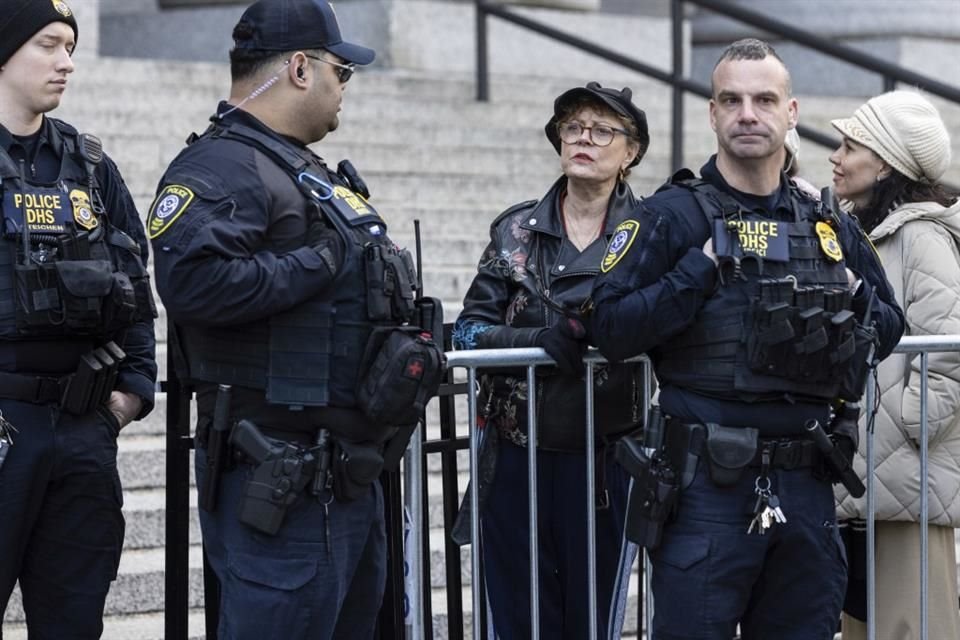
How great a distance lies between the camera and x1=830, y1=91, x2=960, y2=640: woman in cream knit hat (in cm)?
493

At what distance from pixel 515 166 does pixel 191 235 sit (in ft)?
17.9

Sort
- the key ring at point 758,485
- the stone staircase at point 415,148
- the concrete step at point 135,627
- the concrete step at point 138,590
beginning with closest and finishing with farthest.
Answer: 1. the key ring at point 758,485
2. the concrete step at point 135,627
3. the concrete step at point 138,590
4. the stone staircase at point 415,148

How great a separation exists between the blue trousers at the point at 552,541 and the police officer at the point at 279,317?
0.91 meters

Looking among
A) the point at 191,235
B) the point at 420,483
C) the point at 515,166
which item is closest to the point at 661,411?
the point at 420,483

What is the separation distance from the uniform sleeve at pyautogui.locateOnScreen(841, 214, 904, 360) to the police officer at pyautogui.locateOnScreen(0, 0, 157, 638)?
5.81 feet

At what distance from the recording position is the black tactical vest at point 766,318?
159 inches

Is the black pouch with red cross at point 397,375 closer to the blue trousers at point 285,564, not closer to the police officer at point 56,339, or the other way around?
the blue trousers at point 285,564

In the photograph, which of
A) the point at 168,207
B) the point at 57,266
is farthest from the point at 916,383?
the point at 57,266

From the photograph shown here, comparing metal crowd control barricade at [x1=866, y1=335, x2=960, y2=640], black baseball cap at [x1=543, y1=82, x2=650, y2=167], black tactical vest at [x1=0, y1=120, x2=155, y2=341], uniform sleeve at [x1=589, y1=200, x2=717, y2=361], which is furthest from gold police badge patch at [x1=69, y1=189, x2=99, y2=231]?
metal crowd control barricade at [x1=866, y1=335, x2=960, y2=640]

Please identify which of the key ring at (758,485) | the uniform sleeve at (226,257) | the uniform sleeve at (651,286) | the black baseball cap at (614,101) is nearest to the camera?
the uniform sleeve at (226,257)

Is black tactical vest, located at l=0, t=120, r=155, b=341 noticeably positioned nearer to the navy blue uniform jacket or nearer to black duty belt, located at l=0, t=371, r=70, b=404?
black duty belt, located at l=0, t=371, r=70, b=404

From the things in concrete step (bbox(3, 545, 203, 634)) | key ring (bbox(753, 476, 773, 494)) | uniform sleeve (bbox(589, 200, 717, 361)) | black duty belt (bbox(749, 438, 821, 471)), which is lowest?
concrete step (bbox(3, 545, 203, 634))

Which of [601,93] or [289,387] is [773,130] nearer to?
[601,93]

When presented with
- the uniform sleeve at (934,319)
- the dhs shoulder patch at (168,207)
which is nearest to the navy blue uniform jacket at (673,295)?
the uniform sleeve at (934,319)
